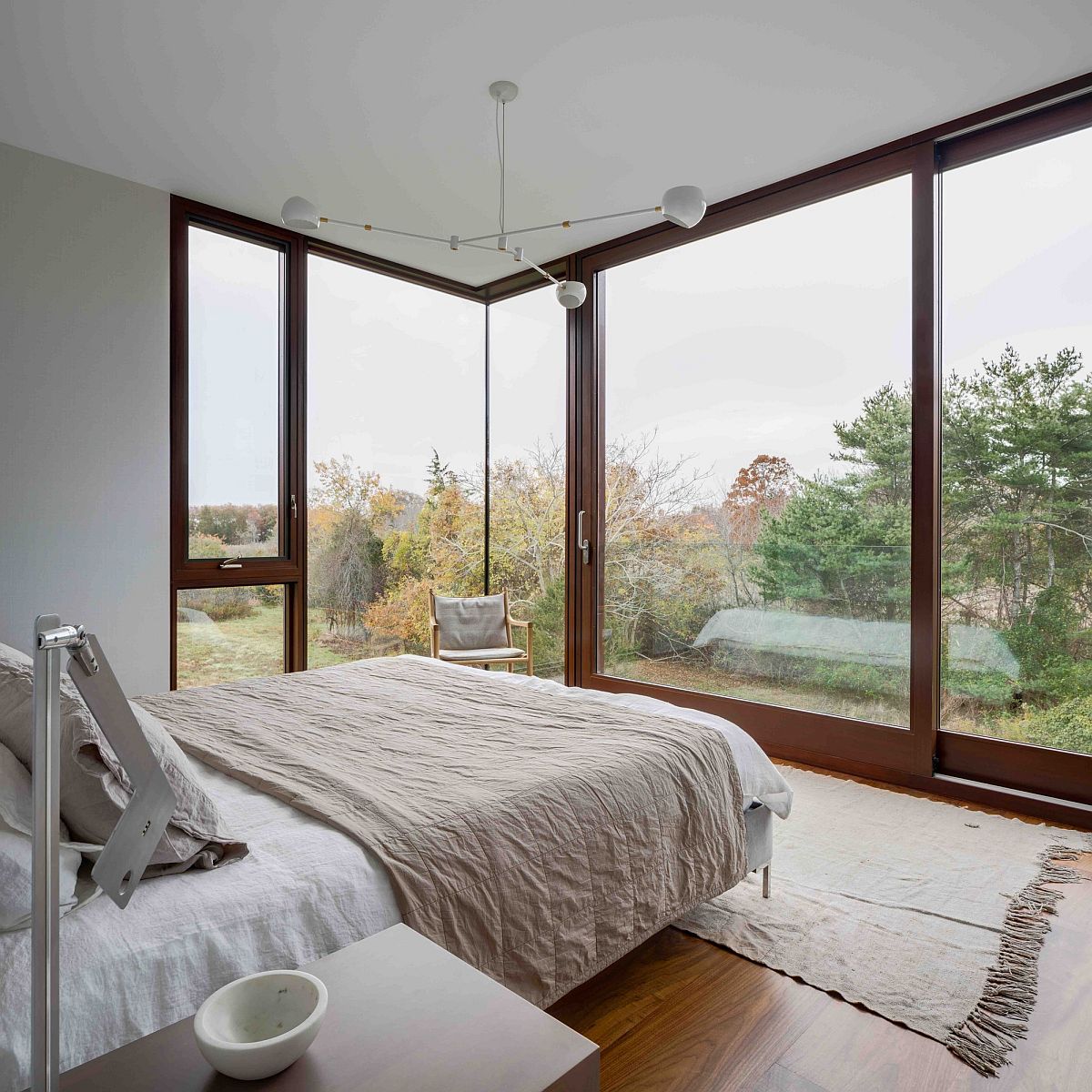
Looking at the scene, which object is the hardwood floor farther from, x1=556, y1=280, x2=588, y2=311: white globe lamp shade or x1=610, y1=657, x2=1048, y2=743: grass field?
x1=556, y1=280, x2=588, y2=311: white globe lamp shade

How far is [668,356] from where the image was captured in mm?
4434

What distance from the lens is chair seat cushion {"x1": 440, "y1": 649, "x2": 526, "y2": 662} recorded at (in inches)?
173

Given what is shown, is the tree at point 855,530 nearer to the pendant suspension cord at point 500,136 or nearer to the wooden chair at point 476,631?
the wooden chair at point 476,631

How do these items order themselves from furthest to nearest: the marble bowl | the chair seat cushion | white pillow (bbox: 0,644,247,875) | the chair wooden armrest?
the chair wooden armrest → the chair seat cushion → white pillow (bbox: 0,644,247,875) → the marble bowl

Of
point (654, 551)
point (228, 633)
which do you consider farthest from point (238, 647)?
point (654, 551)

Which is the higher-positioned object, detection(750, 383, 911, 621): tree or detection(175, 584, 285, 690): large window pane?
detection(750, 383, 911, 621): tree

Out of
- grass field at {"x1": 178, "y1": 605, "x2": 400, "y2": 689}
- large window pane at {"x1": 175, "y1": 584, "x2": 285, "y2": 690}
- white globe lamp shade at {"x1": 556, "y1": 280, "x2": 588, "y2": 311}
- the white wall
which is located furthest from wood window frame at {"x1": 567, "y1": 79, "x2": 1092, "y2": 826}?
Result: the white wall

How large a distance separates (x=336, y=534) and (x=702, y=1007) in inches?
137

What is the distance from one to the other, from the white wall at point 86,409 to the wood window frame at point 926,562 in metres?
2.88

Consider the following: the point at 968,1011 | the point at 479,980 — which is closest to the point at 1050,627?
the point at 968,1011

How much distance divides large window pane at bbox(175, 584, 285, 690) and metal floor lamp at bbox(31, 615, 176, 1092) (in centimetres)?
347

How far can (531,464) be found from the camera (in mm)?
5219

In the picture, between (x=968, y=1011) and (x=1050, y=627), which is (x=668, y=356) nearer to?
(x=1050, y=627)

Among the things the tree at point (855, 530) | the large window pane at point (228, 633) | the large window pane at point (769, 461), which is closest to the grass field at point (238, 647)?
the large window pane at point (228, 633)
